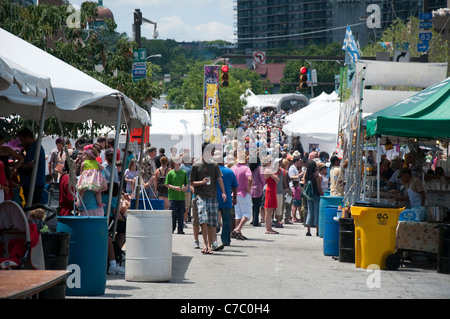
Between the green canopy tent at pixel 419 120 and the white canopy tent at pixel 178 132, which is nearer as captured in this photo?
the green canopy tent at pixel 419 120

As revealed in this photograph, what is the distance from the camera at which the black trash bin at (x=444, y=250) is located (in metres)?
12.9

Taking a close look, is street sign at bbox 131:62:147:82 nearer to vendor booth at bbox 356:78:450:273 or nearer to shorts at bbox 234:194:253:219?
shorts at bbox 234:194:253:219

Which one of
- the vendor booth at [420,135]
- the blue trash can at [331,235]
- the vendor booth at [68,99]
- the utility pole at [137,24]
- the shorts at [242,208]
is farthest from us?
the utility pole at [137,24]

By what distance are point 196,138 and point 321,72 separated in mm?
132461

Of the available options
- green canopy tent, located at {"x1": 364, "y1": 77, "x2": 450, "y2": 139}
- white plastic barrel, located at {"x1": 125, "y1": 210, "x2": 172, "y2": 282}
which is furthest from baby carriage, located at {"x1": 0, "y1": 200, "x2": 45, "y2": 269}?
green canopy tent, located at {"x1": 364, "y1": 77, "x2": 450, "y2": 139}

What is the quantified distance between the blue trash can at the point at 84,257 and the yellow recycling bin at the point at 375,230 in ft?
16.3

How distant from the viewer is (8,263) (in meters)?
8.08

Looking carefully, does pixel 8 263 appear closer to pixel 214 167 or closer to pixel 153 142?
pixel 214 167

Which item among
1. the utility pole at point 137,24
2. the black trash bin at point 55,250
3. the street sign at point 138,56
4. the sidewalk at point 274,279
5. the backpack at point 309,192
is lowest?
the sidewalk at point 274,279

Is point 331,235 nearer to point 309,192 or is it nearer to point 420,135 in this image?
point 420,135

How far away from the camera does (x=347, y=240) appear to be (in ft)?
47.5

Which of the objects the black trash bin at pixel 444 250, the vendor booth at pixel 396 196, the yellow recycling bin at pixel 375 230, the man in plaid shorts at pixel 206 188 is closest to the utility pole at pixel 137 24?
the vendor booth at pixel 396 196

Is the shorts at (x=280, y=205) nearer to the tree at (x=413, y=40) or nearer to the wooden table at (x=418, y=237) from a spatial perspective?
the wooden table at (x=418, y=237)
